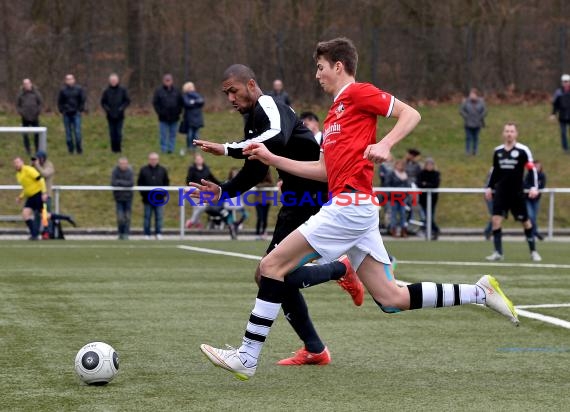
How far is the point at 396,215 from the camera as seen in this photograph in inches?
1011

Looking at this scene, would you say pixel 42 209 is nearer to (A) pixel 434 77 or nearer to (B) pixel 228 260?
(B) pixel 228 260

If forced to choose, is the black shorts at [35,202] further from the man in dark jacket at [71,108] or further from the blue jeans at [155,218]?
the man in dark jacket at [71,108]

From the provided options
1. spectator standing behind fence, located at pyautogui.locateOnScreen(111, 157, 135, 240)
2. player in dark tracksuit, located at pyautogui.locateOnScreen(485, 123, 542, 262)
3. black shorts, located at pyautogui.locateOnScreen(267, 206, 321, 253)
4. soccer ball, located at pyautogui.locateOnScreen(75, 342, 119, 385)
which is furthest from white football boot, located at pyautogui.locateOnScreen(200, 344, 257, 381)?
spectator standing behind fence, located at pyautogui.locateOnScreen(111, 157, 135, 240)

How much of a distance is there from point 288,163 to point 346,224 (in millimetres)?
649

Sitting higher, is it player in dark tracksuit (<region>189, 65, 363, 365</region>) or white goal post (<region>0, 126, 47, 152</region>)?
white goal post (<region>0, 126, 47, 152</region>)

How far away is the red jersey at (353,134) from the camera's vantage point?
298 inches

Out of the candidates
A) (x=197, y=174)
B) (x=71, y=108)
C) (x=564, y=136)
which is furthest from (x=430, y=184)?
(x=71, y=108)

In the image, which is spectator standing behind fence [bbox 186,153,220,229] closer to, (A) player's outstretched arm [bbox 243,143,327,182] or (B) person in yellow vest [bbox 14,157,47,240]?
(B) person in yellow vest [bbox 14,157,47,240]

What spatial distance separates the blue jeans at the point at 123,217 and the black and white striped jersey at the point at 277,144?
15.7 m

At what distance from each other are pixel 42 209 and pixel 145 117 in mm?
12936

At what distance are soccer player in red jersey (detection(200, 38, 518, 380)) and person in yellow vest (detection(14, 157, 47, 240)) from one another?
51.6 ft

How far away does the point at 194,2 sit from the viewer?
132 feet

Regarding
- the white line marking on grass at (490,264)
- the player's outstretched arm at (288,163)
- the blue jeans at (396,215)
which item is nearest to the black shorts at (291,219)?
the player's outstretched arm at (288,163)

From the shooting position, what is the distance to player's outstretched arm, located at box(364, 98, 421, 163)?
23.3ft
